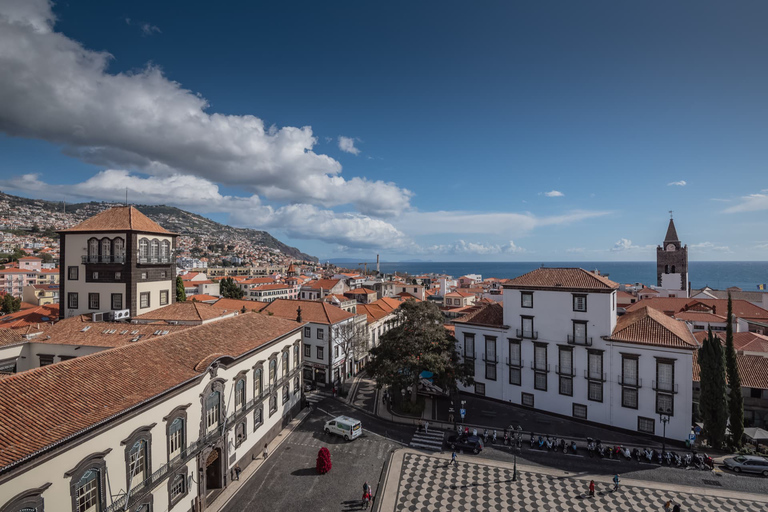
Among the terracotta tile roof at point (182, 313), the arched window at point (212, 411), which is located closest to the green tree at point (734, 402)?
the arched window at point (212, 411)

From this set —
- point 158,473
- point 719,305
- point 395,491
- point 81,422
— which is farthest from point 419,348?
point 719,305

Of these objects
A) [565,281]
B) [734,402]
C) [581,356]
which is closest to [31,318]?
[565,281]

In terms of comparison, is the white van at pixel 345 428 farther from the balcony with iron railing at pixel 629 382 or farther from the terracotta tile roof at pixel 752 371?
the terracotta tile roof at pixel 752 371

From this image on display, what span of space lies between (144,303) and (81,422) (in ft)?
77.5

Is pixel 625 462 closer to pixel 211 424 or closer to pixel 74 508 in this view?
pixel 211 424

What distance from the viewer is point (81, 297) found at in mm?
35500

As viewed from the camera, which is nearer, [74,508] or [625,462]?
[74,508]

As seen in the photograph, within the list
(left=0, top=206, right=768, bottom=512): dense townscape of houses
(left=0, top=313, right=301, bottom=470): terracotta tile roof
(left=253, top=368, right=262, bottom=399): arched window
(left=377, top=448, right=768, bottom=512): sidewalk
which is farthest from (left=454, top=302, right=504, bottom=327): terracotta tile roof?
(left=0, top=313, right=301, bottom=470): terracotta tile roof

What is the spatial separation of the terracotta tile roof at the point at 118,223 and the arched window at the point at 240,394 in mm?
18650

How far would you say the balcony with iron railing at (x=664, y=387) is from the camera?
31.0 m

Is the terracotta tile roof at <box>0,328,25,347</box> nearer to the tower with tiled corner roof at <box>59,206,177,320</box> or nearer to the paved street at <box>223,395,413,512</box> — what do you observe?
the tower with tiled corner roof at <box>59,206,177,320</box>

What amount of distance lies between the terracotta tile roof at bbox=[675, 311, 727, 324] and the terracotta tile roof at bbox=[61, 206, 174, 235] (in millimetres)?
66131

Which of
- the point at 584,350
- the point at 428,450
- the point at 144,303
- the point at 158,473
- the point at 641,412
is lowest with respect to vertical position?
the point at 428,450

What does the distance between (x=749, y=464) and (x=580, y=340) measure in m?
13.5
